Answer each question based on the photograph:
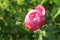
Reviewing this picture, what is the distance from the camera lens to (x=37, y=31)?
3.33ft

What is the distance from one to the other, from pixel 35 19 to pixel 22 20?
4.4 inches

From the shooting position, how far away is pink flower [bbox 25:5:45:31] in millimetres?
1019

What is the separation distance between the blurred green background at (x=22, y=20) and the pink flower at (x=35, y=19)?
24 millimetres

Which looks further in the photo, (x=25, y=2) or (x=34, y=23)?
(x=25, y=2)

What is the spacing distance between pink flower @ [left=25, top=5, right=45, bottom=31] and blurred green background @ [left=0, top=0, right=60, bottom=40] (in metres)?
0.02

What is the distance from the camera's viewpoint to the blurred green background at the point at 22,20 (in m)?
1.01

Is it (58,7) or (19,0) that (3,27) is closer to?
(19,0)

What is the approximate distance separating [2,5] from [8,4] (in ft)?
0.10

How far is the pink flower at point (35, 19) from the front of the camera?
1019 mm

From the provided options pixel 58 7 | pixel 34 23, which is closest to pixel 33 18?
pixel 34 23

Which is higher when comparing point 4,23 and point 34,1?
point 34,1

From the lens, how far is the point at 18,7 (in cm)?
117

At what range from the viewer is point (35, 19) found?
1022 mm

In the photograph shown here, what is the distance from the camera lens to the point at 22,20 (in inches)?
43.9
